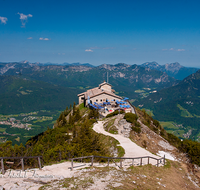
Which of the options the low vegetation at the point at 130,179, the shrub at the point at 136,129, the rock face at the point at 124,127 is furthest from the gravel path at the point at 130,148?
the low vegetation at the point at 130,179

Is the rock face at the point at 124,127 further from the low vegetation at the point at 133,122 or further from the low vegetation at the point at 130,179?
the low vegetation at the point at 130,179

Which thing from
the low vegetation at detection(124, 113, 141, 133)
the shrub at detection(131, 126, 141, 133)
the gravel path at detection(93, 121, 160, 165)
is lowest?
the gravel path at detection(93, 121, 160, 165)

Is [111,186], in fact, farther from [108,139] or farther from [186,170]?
[108,139]

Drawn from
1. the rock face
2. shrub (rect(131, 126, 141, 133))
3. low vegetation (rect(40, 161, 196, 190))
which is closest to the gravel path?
the rock face

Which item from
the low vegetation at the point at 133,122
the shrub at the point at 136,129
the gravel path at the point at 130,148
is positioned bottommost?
the gravel path at the point at 130,148

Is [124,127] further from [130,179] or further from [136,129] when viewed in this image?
[130,179]

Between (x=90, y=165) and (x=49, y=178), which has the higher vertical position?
(x=49, y=178)

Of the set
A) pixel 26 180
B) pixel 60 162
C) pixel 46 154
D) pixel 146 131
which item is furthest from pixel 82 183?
pixel 146 131

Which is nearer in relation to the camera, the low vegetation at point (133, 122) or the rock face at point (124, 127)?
the rock face at point (124, 127)

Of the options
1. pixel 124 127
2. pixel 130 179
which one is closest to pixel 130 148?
pixel 124 127

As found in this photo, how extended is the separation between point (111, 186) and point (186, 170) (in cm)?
1466

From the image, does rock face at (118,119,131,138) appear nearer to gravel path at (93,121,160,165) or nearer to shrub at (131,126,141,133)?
shrub at (131,126,141,133)

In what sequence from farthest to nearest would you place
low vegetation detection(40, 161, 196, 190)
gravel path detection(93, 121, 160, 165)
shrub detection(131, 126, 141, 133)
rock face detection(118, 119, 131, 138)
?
shrub detection(131, 126, 141, 133) < rock face detection(118, 119, 131, 138) < gravel path detection(93, 121, 160, 165) < low vegetation detection(40, 161, 196, 190)

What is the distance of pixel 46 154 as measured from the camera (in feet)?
65.9
